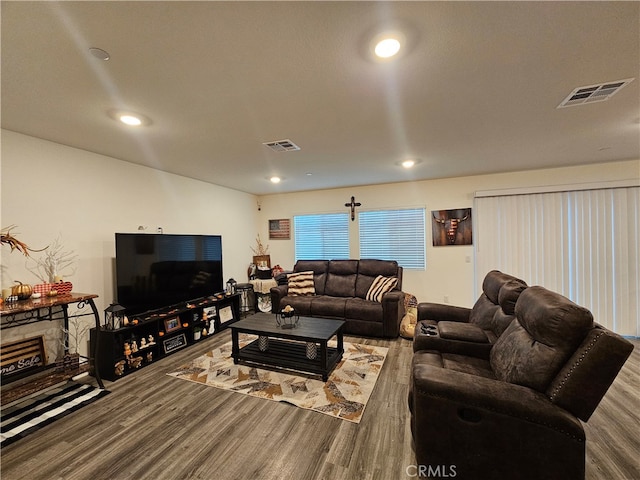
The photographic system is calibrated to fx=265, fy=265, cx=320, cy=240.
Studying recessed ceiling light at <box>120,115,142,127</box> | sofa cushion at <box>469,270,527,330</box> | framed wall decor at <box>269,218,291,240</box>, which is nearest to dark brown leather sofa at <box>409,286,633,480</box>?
sofa cushion at <box>469,270,527,330</box>

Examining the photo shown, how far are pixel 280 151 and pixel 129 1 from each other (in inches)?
81.4

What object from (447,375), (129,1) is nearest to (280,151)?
(129,1)

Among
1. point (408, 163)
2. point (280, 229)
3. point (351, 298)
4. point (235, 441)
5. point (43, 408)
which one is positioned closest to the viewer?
point (235, 441)

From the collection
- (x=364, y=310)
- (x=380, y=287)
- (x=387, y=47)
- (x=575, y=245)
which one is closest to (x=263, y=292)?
(x=364, y=310)

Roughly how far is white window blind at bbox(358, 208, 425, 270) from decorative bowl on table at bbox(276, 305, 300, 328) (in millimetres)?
2652

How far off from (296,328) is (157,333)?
1.84m

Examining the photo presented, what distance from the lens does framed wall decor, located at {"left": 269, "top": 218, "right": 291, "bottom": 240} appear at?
6109mm

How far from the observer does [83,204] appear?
307cm

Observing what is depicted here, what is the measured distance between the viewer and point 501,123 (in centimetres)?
254

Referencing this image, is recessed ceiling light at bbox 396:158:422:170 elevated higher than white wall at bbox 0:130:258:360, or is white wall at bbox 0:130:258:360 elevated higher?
recessed ceiling light at bbox 396:158:422:170

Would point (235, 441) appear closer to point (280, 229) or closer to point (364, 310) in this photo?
point (364, 310)

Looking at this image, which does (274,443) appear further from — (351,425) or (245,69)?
(245,69)

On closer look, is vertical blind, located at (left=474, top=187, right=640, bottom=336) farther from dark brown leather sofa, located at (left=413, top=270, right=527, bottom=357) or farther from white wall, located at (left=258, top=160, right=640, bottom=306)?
dark brown leather sofa, located at (left=413, top=270, right=527, bottom=357)

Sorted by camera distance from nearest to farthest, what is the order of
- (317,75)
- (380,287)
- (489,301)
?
(317,75) → (489,301) → (380,287)
